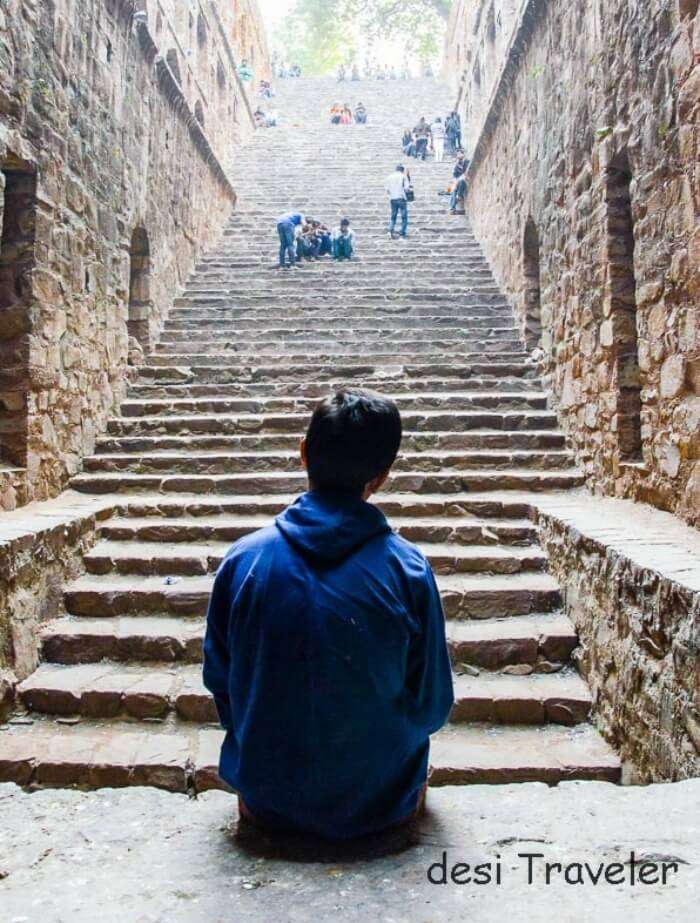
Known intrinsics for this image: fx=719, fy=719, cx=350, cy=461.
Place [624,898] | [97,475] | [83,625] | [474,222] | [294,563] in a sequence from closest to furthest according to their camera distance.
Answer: [624,898] → [294,563] → [83,625] → [97,475] → [474,222]

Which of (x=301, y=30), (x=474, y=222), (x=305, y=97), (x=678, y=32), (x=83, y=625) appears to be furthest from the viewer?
(x=301, y=30)

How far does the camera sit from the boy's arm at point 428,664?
67.3 inches

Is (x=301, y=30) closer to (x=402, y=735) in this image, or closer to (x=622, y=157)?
(x=622, y=157)

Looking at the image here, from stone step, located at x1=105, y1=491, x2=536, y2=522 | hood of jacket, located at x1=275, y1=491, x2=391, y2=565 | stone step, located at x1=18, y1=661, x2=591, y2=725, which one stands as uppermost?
hood of jacket, located at x1=275, y1=491, x2=391, y2=565

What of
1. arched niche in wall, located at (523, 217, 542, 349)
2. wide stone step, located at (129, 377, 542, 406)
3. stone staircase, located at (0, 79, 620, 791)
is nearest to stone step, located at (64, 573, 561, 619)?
stone staircase, located at (0, 79, 620, 791)

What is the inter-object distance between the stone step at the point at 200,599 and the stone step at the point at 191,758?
3.15 ft

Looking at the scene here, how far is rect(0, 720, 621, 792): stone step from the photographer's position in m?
3.33

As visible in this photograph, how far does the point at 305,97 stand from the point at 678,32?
80.8 ft

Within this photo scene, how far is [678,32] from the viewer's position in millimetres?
3979

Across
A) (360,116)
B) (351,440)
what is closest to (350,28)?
(360,116)

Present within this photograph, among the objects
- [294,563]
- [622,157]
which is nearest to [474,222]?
[622,157]

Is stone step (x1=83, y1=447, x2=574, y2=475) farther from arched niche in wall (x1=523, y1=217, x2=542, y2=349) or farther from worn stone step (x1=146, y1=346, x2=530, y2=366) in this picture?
arched niche in wall (x1=523, y1=217, x2=542, y2=349)

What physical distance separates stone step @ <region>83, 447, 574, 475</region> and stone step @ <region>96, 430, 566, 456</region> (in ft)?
0.55

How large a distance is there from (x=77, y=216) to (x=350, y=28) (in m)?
37.0
